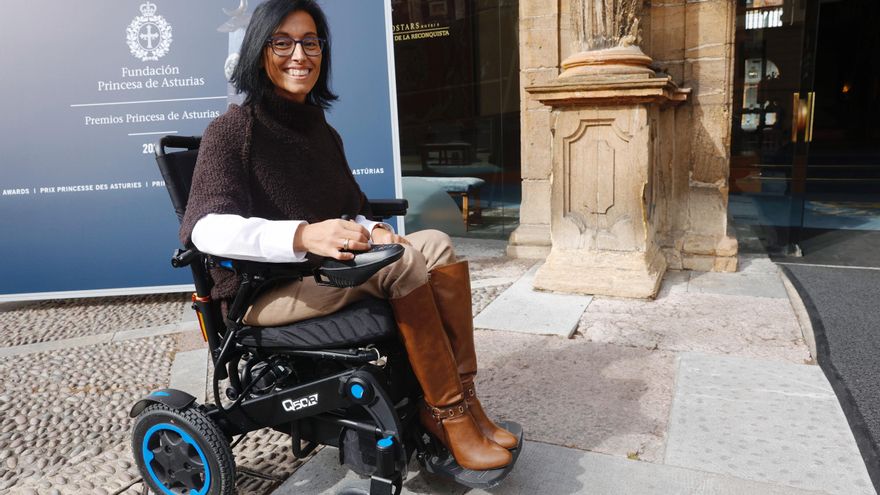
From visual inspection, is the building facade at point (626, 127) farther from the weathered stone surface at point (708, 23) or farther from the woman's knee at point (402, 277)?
the woman's knee at point (402, 277)

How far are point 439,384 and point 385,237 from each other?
0.47 metres

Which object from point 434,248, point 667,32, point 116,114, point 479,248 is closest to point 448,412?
point 434,248

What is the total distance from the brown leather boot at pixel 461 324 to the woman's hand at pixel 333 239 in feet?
1.17

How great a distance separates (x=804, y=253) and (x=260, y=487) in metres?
4.87

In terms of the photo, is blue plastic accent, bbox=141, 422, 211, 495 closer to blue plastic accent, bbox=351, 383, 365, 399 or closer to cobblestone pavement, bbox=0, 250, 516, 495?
cobblestone pavement, bbox=0, 250, 516, 495

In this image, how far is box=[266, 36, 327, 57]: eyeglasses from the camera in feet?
6.60

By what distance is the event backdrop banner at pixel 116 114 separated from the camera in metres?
4.43

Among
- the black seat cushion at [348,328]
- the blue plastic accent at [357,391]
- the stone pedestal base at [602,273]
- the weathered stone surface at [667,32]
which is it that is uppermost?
the weathered stone surface at [667,32]

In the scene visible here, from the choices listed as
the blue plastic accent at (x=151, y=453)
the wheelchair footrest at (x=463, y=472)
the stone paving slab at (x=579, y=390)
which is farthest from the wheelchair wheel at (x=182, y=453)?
the stone paving slab at (x=579, y=390)

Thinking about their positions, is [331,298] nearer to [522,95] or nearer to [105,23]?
[105,23]

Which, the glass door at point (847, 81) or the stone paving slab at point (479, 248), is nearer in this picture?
the stone paving slab at point (479, 248)

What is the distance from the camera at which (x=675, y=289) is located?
4.51 metres

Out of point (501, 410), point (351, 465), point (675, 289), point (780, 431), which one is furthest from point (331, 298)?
point (675, 289)

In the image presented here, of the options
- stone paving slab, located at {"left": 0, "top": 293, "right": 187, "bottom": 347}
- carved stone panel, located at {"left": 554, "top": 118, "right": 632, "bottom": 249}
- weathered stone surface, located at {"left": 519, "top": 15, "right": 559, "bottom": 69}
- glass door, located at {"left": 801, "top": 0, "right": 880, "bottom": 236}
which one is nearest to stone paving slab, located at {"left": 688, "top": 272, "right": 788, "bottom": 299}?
carved stone panel, located at {"left": 554, "top": 118, "right": 632, "bottom": 249}
